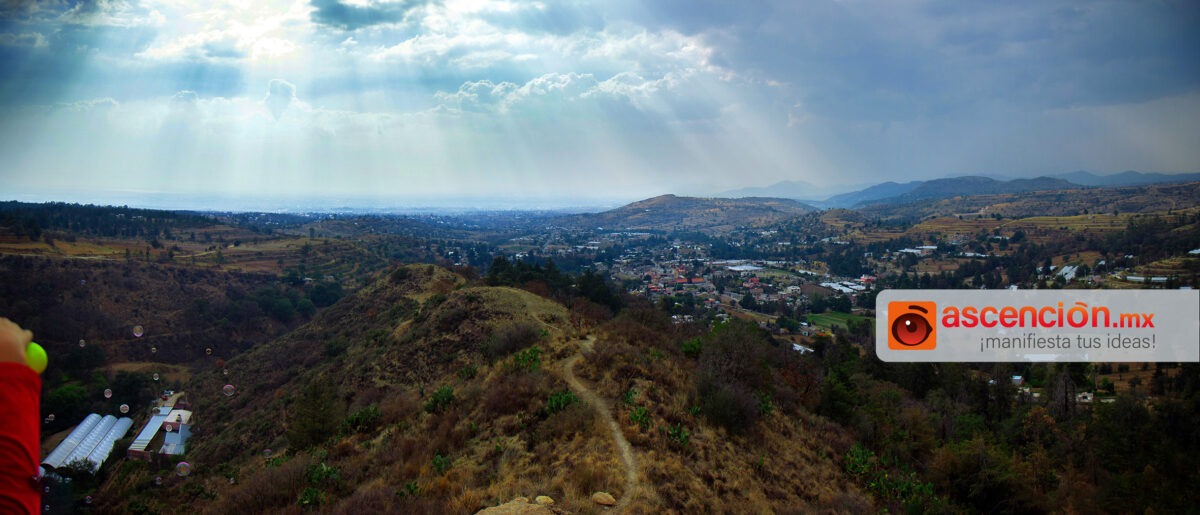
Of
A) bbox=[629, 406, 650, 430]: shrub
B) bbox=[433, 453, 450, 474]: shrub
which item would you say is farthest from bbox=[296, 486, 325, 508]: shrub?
bbox=[629, 406, 650, 430]: shrub

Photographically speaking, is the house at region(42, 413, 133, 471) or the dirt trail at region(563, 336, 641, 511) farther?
the house at region(42, 413, 133, 471)

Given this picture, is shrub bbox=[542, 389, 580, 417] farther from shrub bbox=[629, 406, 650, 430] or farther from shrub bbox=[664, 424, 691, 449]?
shrub bbox=[664, 424, 691, 449]

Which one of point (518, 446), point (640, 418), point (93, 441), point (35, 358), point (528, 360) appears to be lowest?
→ point (93, 441)

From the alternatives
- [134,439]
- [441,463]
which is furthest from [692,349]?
[134,439]

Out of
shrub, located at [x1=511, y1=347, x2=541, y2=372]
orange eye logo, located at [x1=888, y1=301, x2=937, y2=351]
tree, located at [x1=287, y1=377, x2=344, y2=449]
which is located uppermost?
orange eye logo, located at [x1=888, y1=301, x2=937, y2=351]

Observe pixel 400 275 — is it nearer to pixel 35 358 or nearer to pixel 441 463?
pixel 441 463

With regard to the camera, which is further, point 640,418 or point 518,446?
point 640,418

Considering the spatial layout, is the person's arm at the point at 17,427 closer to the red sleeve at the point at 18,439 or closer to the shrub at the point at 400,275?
the red sleeve at the point at 18,439

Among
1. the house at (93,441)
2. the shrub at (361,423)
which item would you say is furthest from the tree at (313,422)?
the house at (93,441)

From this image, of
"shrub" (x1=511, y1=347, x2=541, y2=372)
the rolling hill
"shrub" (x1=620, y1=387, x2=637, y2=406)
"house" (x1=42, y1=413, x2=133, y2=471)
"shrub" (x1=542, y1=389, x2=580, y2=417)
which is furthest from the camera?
"shrub" (x1=511, y1=347, x2=541, y2=372)
